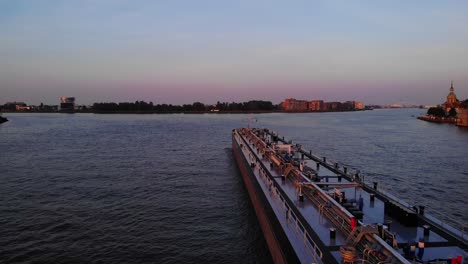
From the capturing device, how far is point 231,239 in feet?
53.9

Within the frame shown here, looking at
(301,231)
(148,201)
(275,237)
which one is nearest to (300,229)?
(301,231)

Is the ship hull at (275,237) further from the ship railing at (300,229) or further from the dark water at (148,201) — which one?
the dark water at (148,201)

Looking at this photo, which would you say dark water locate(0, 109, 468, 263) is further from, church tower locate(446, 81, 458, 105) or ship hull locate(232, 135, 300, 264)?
church tower locate(446, 81, 458, 105)

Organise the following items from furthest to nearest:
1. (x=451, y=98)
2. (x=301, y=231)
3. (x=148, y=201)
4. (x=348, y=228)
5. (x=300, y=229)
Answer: (x=451, y=98) < (x=148, y=201) < (x=300, y=229) < (x=301, y=231) < (x=348, y=228)

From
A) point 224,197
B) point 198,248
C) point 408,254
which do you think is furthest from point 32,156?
point 408,254

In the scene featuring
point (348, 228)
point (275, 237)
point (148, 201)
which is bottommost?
point (148, 201)

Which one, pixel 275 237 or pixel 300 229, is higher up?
pixel 300 229

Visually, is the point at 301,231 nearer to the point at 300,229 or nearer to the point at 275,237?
the point at 300,229

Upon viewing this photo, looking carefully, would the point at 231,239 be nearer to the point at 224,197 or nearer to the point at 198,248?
the point at 198,248

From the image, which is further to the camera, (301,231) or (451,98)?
(451,98)

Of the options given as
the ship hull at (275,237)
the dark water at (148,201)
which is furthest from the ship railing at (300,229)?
the dark water at (148,201)

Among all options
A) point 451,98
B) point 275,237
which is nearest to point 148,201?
point 275,237

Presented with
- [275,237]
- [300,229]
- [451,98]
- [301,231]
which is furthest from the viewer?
[451,98]

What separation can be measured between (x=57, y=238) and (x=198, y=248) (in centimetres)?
650
